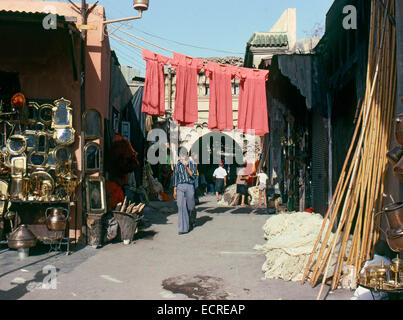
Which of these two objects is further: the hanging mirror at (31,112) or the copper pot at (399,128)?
the hanging mirror at (31,112)

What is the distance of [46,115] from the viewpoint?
7938 mm

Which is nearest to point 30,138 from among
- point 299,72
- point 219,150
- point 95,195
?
point 95,195

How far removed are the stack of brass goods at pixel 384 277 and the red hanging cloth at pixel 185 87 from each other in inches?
247

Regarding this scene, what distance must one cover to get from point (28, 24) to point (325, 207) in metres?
7.06

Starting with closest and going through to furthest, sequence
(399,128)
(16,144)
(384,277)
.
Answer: (399,128), (384,277), (16,144)

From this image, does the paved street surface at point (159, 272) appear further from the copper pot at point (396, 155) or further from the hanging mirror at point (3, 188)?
the copper pot at point (396, 155)

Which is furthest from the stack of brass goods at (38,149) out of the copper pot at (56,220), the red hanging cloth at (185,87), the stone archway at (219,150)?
the stone archway at (219,150)

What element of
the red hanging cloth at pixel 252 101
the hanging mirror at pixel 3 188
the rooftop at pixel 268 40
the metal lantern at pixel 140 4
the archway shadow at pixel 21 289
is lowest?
the archway shadow at pixel 21 289

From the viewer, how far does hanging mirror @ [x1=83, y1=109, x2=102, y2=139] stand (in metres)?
8.05

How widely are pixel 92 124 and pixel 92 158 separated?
26.5 inches

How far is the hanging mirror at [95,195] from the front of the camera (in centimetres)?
788

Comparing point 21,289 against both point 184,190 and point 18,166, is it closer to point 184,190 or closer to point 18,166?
point 18,166
